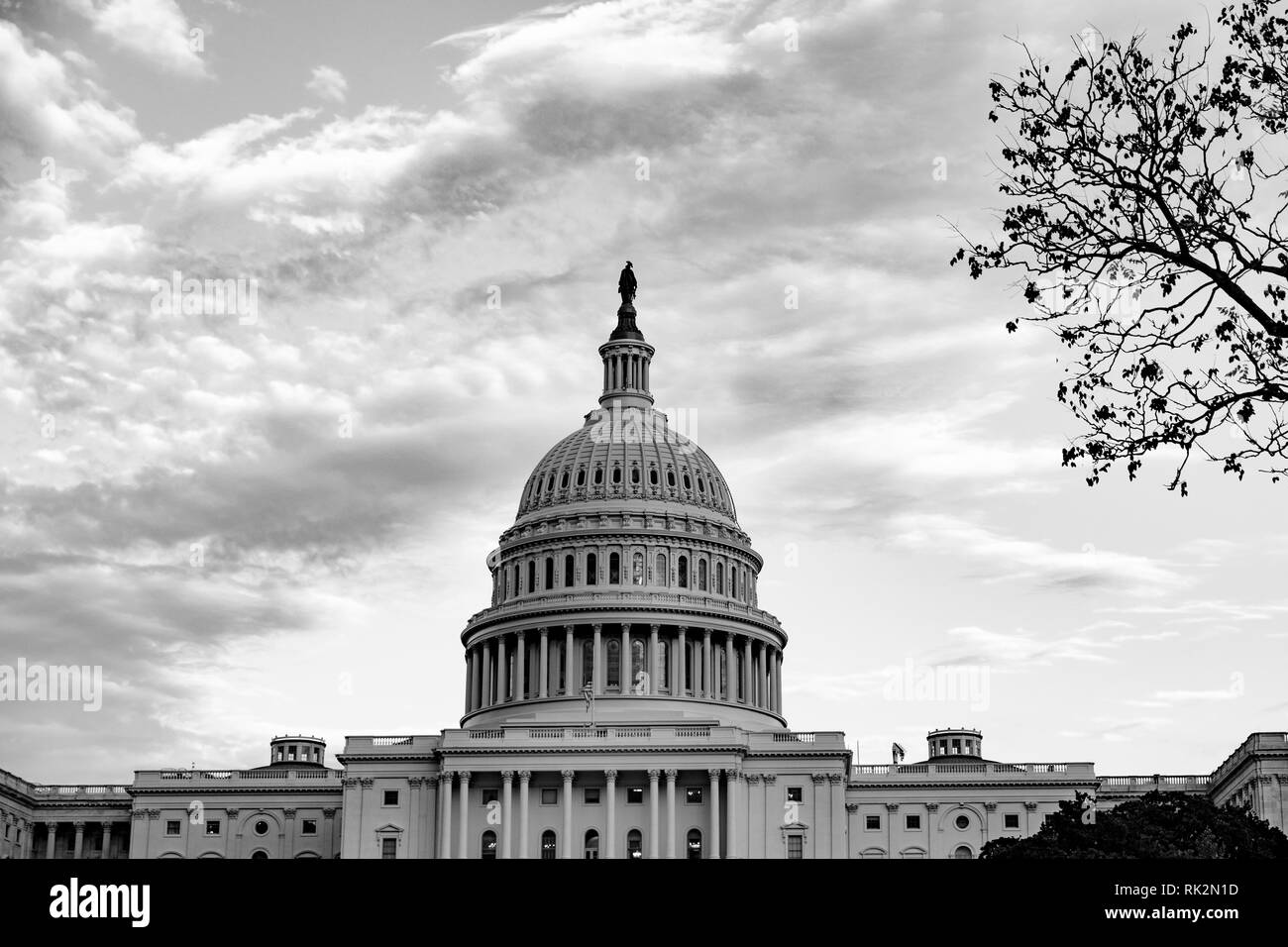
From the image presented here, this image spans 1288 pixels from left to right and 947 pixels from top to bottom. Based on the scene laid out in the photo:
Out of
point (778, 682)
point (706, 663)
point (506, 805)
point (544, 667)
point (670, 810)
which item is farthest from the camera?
point (778, 682)

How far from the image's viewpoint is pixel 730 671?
167625 mm

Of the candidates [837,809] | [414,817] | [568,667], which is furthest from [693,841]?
[568,667]

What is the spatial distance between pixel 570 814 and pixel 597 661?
23.0 meters

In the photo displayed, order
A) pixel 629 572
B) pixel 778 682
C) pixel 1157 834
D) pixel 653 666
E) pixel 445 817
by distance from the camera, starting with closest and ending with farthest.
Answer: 1. pixel 1157 834
2. pixel 445 817
3. pixel 653 666
4. pixel 629 572
5. pixel 778 682

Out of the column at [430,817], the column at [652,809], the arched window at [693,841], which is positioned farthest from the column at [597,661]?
the arched window at [693,841]

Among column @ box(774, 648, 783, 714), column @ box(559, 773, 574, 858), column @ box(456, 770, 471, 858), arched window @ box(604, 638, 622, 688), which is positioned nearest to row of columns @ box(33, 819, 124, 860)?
column @ box(456, 770, 471, 858)

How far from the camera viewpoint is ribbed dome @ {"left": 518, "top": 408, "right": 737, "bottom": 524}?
175250 millimetres

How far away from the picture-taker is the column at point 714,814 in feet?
466

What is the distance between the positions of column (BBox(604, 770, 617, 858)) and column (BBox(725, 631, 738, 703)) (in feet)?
81.5

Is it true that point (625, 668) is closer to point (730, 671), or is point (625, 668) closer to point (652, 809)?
point (730, 671)

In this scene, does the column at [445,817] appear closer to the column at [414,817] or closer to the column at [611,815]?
the column at [414,817]

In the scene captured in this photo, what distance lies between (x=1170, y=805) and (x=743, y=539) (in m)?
73.5
